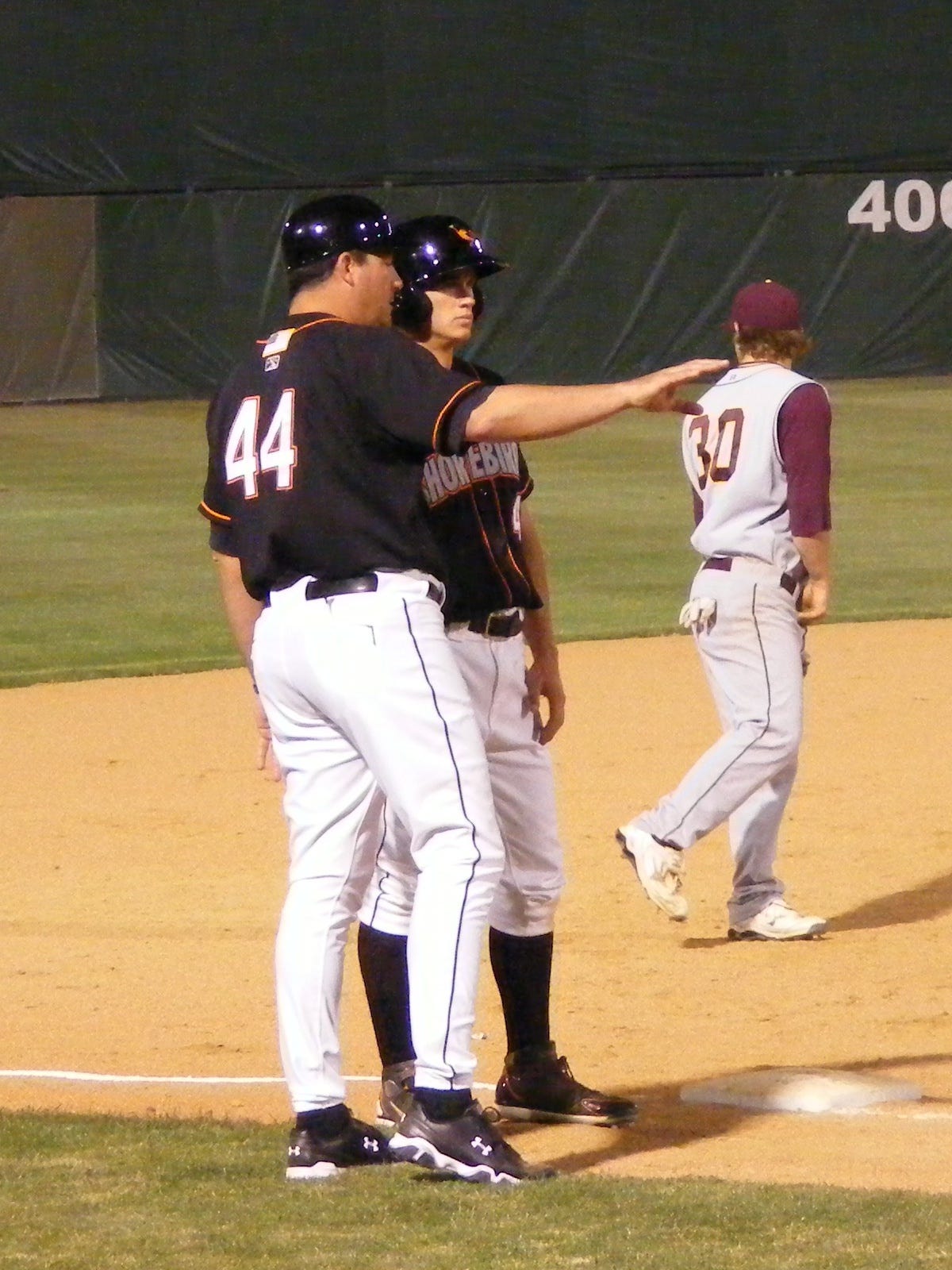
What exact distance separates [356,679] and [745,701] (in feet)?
7.89

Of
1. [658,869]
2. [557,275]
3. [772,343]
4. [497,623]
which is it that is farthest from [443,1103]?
[557,275]

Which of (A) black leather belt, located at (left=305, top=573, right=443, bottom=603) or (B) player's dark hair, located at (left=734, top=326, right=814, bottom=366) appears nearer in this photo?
(A) black leather belt, located at (left=305, top=573, right=443, bottom=603)

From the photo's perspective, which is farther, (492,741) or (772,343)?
(772,343)

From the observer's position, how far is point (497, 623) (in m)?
4.51

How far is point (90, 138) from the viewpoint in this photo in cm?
2562

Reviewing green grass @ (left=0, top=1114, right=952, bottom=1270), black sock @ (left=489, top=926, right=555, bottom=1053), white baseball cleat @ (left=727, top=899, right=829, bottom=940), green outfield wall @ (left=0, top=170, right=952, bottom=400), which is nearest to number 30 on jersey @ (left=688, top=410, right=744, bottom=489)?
white baseball cleat @ (left=727, top=899, right=829, bottom=940)

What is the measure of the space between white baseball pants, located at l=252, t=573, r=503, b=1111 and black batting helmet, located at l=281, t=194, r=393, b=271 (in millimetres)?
Result: 605

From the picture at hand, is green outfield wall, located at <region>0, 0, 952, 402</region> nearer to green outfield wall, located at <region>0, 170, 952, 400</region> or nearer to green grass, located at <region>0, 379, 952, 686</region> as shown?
green outfield wall, located at <region>0, 170, 952, 400</region>

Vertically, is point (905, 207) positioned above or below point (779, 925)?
above

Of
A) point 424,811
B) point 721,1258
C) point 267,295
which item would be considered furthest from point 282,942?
point 267,295

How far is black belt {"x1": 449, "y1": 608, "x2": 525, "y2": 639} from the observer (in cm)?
449

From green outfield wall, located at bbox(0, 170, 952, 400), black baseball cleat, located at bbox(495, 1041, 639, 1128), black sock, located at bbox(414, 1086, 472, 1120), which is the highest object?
green outfield wall, located at bbox(0, 170, 952, 400)

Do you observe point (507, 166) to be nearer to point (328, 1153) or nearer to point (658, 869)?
point (658, 869)

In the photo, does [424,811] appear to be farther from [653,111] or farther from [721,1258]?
[653,111]
